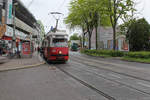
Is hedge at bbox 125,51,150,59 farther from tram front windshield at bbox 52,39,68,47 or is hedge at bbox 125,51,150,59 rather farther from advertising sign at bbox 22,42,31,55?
advertising sign at bbox 22,42,31,55

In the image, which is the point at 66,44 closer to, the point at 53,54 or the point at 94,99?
the point at 53,54

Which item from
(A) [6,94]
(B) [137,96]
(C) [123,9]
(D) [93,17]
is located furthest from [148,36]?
(A) [6,94]

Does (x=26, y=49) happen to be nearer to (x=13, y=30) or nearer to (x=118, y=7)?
(x=13, y=30)

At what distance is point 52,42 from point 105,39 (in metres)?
36.5

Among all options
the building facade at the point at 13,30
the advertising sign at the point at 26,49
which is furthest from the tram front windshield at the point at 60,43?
the advertising sign at the point at 26,49

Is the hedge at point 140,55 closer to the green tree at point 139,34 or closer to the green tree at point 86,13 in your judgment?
the green tree at point 139,34

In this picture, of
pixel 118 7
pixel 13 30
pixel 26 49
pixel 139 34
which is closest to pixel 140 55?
pixel 139 34

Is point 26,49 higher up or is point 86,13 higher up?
point 86,13

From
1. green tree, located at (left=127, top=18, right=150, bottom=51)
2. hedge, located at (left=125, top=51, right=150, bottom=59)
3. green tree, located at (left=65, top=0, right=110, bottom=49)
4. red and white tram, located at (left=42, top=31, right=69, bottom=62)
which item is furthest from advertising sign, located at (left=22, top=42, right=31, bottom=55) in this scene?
green tree, located at (left=127, top=18, right=150, bottom=51)

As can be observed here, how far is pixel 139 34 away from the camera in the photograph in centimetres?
2364

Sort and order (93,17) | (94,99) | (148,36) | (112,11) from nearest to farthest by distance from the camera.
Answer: (94,99) < (148,36) < (112,11) < (93,17)

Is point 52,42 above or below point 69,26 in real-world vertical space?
below

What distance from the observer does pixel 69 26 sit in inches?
1715

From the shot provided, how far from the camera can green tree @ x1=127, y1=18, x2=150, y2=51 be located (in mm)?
23688
